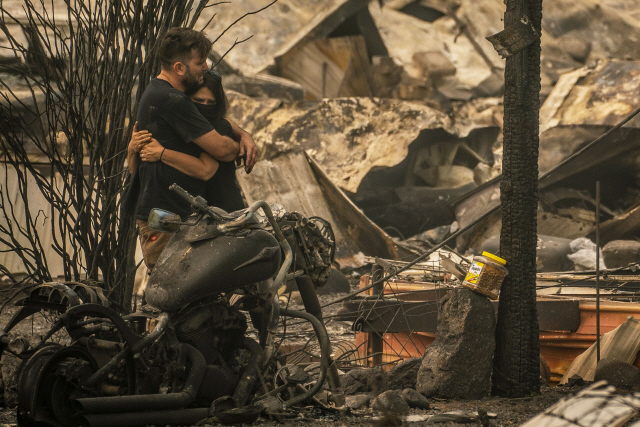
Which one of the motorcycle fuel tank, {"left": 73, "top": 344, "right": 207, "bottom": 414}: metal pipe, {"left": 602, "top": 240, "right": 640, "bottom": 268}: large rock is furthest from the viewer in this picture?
{"left": 602, "top": 240, "right": 640, "bottom": 268}: large rock

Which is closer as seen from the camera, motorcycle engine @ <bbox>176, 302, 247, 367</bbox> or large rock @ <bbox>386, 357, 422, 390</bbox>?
motorcycle engine @ <bbox>176, 302, 247, 367</bbox>

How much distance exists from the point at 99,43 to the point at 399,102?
7192mm

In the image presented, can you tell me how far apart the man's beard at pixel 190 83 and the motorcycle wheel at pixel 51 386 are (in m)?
1.25

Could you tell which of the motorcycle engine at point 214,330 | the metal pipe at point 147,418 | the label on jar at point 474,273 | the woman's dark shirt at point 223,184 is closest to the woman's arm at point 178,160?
the woman's dark shirt at point 223,184

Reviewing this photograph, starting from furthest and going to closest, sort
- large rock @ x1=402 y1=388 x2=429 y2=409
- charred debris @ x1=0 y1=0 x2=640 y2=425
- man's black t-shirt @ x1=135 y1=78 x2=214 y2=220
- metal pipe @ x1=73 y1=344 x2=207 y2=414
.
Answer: charred debris @ x1=0 y1=0 x2=640 y2=425
large rock @ x1=402 y1=388 x2=429 y2=409
man's black t-shirt @ x1=135 y1=78 x2=214 y2=220
metal pipe @ x1=73 y1=344 x2=207 y2=414

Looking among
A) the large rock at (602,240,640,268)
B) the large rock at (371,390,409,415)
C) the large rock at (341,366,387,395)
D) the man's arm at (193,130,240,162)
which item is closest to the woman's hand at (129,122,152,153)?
the man's arm at (193,130,240,162)

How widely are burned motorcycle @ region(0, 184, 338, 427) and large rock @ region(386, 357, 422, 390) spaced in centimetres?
110

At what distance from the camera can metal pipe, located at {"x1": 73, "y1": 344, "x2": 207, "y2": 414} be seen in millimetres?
2449

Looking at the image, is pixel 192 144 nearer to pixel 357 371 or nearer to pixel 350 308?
pixel 357 371

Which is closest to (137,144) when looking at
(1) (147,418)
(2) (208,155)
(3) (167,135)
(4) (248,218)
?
(3) (167,135)

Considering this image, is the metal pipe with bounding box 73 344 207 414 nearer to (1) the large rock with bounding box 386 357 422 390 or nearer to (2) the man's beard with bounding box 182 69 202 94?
(2) the man's beard with bounding box 182 69 202 94

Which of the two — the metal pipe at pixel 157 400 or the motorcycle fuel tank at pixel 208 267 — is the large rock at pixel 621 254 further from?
the metal pipe at pixel 157 400

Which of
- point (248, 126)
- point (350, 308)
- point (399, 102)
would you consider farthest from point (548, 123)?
point (350, 308)

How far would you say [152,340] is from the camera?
266 centimetres
